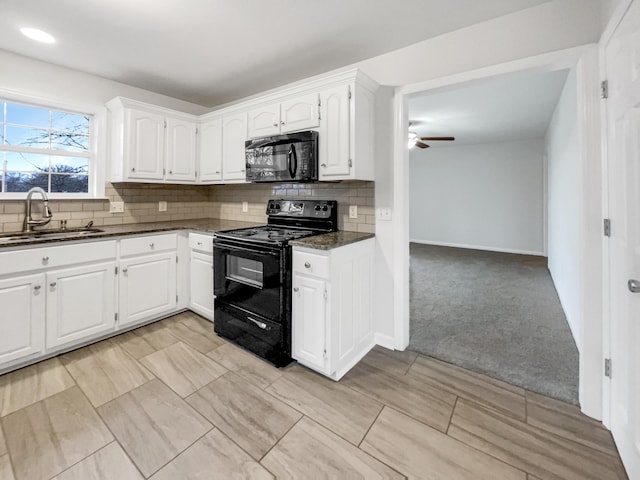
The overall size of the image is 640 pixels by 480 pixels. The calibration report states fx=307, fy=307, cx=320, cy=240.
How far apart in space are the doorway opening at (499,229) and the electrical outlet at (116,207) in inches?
120

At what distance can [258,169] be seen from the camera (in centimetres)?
277

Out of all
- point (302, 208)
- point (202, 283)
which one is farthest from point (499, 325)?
point (202, 283)

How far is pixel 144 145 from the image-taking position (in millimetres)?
3070

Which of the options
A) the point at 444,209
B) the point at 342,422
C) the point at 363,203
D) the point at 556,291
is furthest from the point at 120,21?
the point at 444,209

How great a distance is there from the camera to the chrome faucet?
8.45 feet

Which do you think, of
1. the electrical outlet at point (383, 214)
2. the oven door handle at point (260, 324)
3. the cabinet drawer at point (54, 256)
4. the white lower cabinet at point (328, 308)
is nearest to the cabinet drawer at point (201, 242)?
the cabinet drawer at point (54, 256)

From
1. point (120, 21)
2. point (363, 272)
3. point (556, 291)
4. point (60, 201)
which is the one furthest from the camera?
point (556, 291)

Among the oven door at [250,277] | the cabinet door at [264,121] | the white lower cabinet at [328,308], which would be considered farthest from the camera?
the cabinet door at [264,121]

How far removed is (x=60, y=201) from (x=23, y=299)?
1.08m

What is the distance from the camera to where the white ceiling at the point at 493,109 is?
11.4 feet

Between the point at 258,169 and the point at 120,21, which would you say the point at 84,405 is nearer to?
the point at 258,169

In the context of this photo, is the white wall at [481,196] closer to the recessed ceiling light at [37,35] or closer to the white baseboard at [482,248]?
the white baseboard at [482,248]

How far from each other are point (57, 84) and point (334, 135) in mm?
2612

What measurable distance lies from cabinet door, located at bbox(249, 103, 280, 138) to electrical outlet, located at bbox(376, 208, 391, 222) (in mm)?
1122
